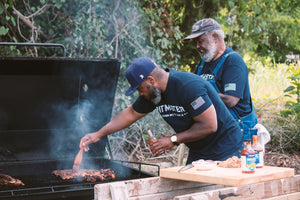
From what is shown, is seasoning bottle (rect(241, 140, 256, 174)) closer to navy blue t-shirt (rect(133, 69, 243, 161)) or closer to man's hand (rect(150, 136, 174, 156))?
navy blue t-shirt (rect(133, 69, 243, 161))

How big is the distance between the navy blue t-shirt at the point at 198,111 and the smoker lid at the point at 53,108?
102 cm

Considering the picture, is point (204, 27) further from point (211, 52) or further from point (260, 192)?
point (260, 192)

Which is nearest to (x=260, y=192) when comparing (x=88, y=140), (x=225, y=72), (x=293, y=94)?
(x=225, y=72)

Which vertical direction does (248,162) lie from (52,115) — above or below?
below

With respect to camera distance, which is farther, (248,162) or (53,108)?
(53,108)

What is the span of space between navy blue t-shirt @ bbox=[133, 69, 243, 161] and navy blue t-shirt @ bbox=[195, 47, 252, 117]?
41cm

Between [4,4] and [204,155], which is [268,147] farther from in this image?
[4,4]

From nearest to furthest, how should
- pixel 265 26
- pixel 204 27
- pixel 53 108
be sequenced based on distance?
1. pixel 204 27
2. pixel 53 108
3. pixel 265 26

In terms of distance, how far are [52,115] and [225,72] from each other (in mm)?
2038

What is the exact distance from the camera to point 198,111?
124 inches

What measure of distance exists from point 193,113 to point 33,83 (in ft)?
6.77

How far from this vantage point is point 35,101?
447 cm

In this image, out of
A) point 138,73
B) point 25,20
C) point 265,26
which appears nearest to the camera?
point 138,73

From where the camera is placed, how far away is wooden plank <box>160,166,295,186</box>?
251 centimetres
